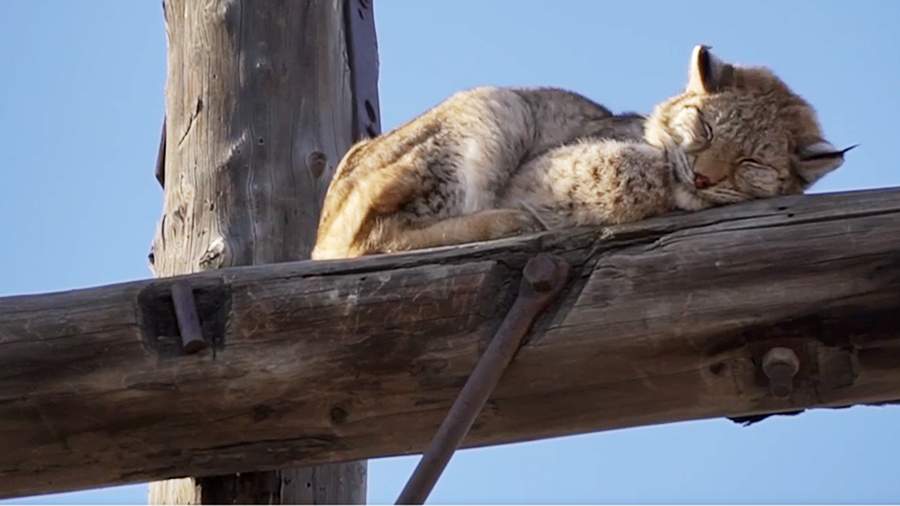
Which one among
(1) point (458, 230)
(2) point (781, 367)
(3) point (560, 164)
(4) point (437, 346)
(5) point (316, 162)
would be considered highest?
(5) point (316, 162)

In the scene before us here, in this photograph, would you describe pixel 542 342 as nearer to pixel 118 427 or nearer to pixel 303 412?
pixel 303 412

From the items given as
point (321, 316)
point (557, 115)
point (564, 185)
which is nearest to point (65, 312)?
point (321, 316)

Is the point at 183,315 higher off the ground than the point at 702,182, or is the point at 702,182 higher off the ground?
the point at 702,182

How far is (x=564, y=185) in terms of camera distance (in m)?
4.13

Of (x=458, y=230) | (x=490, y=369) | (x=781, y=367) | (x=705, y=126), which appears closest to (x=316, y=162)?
(x=458, y=230)

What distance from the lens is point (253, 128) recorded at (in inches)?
175

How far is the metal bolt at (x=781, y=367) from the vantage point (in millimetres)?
3162

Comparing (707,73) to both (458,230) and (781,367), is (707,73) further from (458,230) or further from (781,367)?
(781,367)

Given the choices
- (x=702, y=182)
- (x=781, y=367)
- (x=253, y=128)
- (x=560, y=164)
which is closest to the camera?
(x=781, y=367)

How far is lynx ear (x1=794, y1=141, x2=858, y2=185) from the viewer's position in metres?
4.19

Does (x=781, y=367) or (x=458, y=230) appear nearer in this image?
(x=781, y=367)

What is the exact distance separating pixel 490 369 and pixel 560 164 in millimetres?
1145

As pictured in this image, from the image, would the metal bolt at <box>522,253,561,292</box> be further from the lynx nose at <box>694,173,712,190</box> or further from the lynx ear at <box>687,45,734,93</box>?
the lynx ear at <box>687,45,734,93</box>

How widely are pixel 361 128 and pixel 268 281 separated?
4.49ft
